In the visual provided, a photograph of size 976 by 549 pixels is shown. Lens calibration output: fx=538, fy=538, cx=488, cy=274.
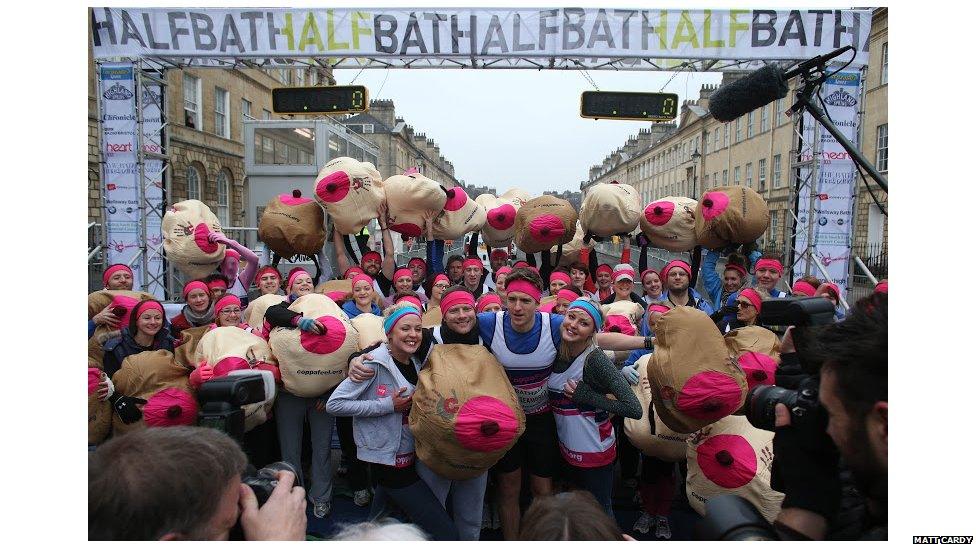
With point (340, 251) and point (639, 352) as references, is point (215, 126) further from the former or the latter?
point (639, 352)

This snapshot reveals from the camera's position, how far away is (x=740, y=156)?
1113 inches

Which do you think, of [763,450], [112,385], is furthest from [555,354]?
[112,385]

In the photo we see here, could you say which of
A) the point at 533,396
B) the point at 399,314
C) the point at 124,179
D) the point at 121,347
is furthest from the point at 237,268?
the point at 124,179

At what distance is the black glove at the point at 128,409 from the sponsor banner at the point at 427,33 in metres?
5.44

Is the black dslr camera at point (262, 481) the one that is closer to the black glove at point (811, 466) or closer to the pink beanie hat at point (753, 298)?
the black glove at point (811, 466)

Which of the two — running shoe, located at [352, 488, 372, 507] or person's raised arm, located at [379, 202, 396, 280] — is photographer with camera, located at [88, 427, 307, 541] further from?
person's raised arm, located at [379, 202, 396, 280]

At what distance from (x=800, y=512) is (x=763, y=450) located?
130 cm

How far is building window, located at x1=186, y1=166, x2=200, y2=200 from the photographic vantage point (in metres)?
18.6

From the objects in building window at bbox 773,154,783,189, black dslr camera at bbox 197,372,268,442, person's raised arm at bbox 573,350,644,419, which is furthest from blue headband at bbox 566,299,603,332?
building window at bbox 773,154,783,189

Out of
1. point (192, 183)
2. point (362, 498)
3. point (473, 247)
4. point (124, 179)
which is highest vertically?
point (192, 183)

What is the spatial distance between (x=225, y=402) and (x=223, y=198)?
21699 mm

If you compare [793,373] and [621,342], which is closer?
[793,373]

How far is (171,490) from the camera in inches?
40.1

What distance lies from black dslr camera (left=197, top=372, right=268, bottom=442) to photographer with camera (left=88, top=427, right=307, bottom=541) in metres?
0.51
